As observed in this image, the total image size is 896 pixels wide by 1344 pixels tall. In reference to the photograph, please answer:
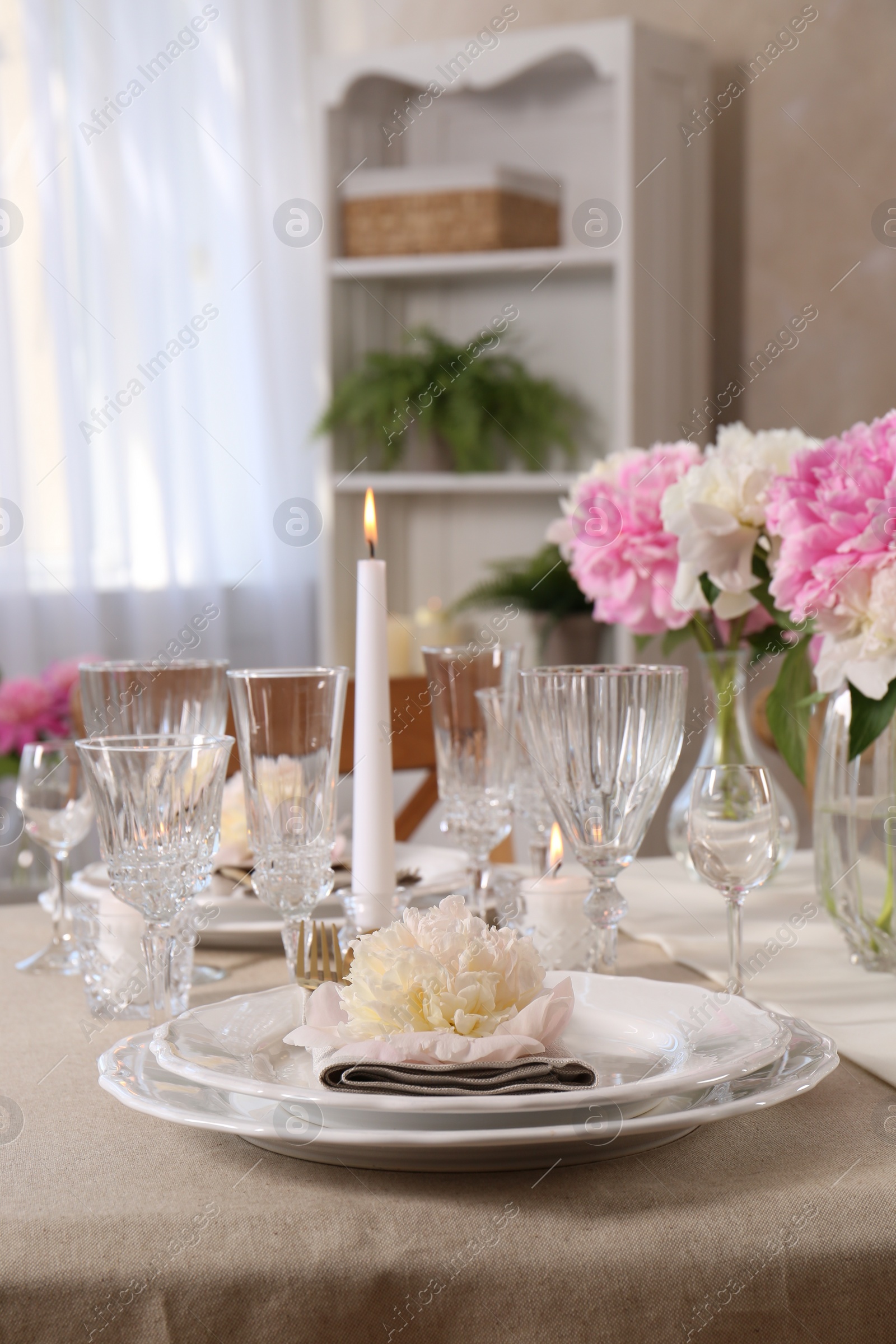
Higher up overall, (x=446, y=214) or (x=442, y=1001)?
(x=446, y=214)

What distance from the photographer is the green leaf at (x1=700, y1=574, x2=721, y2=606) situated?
108cm

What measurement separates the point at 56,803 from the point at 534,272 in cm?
219

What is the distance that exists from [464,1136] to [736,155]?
8.78 ft

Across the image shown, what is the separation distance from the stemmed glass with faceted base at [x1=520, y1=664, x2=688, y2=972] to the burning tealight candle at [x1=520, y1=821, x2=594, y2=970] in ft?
0.27

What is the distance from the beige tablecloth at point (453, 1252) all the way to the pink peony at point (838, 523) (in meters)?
0.38

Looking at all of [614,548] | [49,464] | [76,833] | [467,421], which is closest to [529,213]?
[467,421]

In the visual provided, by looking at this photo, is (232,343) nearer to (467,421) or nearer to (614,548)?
(467,421)

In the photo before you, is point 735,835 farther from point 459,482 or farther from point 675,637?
point 459,482

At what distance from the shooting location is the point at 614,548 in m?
1.16

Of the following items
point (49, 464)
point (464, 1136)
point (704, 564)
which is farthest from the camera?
point (49, 464)

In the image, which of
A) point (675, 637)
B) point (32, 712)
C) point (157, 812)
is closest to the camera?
point (157, 812)

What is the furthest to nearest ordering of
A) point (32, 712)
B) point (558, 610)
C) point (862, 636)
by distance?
point (558, 610) → point (32, 712) → point (862, 636)

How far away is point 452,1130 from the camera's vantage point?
0.57 meters

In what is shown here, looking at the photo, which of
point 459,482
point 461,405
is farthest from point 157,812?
point 461,405
